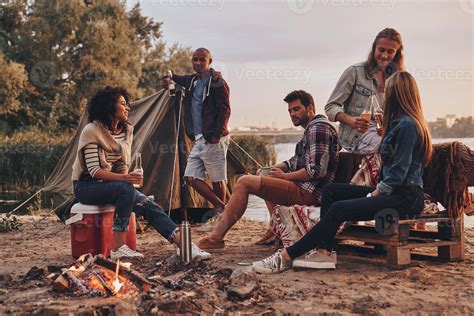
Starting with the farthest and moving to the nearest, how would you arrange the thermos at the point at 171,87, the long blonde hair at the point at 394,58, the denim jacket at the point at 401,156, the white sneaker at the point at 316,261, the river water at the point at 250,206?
the river water at the point at 250,206 < the thermos at the point at 171,87 < the long blonde hair at the point at 394,58 < the white sneaker at the point at 316,261 < the denim jacket at the point at 401,156

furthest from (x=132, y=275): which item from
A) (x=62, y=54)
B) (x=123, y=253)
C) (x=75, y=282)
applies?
(x=62, y=54)

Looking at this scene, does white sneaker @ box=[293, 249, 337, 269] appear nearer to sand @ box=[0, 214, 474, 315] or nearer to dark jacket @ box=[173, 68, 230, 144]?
sand @ box=[0, 214, 474, 315]

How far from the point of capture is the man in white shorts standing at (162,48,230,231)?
6805 mm

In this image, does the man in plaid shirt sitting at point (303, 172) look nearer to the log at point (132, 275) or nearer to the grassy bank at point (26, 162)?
the log at point (132, 275)

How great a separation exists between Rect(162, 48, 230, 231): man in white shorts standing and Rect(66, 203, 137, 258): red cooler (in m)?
1.90

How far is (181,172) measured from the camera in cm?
754

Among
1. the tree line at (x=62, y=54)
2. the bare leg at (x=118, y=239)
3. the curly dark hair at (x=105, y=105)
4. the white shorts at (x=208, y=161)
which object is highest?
the tree line at (x=62, y=54)

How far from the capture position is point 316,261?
4574mm

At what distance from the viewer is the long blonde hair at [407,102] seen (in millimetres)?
4453

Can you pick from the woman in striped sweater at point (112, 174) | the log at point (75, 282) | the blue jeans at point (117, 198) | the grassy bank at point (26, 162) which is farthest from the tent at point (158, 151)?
the grassy bank at point (26, 162)

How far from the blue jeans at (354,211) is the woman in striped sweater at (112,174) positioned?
36.9 inches

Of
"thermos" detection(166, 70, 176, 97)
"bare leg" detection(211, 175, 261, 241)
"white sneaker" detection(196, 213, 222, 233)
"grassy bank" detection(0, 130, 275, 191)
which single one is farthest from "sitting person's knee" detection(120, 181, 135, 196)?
"grassy bank" detection(0, 130, 275, 191)

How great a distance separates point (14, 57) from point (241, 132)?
10957mm

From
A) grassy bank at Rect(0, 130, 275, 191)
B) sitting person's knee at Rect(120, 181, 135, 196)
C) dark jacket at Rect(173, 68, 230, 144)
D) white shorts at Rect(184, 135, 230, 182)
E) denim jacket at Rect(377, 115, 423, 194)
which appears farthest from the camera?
grassy bank at Rect(0, 130, 275, 191)
